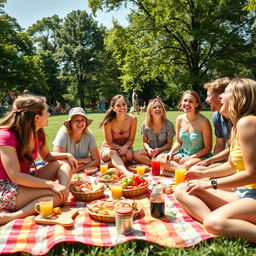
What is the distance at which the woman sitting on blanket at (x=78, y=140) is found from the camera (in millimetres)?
5023

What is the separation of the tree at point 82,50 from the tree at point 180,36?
16.3 m

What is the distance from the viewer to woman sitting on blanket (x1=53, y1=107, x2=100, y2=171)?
502 cm

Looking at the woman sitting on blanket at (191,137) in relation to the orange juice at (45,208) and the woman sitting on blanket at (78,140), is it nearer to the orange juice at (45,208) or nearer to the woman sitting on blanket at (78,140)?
the woman sitting on blanket at (78,140)

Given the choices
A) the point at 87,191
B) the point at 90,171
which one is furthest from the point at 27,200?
the point at 90,171

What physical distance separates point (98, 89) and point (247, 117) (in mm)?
37974

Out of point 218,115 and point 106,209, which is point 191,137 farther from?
point 106,209

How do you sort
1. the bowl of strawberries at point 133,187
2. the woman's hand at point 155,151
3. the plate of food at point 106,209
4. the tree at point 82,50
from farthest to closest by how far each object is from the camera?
the tree at point 82,50 → the woman's hand at point 155,151 → the bowl of strawberries at point 133,187 → the plate of food at point 106,209

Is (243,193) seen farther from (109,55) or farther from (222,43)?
(109,55)

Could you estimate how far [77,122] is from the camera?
5.02 metres

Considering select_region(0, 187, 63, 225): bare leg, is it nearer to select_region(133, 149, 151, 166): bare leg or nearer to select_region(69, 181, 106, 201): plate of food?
select_region(69, 181, 106, 201): plate of food

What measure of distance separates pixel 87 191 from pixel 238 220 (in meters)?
1.99

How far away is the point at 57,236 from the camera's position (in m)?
2.68

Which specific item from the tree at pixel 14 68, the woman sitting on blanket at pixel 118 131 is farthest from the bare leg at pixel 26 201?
the tree at pixel 14 68

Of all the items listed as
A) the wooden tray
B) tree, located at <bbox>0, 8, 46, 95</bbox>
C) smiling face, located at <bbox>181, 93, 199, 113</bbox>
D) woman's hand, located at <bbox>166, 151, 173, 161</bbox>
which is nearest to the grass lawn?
the wooden tray
